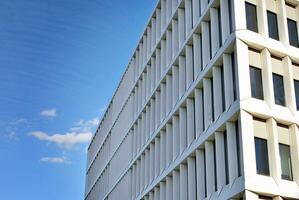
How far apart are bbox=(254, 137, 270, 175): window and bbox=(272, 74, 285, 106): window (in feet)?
10.3

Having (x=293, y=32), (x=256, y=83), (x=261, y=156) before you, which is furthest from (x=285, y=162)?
(x=293, y=32)

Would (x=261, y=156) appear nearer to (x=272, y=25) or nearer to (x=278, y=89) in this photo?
(x=278, y=89)

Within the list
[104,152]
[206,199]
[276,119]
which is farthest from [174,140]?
[104,152]

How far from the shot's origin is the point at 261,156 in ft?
84.3

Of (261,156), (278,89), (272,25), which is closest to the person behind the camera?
(261,156)

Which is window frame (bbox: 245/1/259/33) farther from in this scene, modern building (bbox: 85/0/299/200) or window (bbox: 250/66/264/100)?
window (bbox: 250/66/264/100)

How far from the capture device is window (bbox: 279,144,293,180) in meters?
26.4

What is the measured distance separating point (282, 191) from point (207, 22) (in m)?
12.4

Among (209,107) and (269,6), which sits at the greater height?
(269,6)

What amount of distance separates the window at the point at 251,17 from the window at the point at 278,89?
301cm

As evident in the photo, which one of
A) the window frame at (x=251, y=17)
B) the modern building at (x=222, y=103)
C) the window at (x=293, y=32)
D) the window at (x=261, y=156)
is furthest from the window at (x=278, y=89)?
the window at (x=293, y=32)

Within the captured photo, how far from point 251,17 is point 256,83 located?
434 centimetres

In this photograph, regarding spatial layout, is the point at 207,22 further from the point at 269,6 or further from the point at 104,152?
the point at 104,152

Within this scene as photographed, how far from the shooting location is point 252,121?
26.2 m
